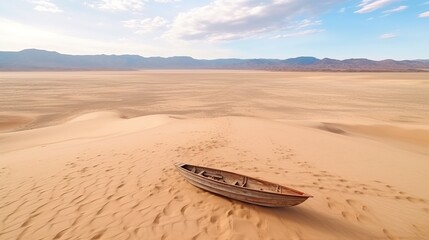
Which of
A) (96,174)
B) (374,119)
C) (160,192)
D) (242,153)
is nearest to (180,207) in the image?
(160,192)

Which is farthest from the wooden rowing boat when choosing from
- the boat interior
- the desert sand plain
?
the desert sand plain

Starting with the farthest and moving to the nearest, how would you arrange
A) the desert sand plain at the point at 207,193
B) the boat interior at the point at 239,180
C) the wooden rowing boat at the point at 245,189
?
the boat interior at the point at 239,180
the wooden rowing boat at the point at 245,189
the desert sand plain at the point at 207,193

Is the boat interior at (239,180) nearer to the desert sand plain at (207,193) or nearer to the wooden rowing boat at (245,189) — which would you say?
the wooden rowing boat at (245,189)

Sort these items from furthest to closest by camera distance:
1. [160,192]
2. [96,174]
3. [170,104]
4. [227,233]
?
[170,104] → [96,174] → [160,192] → [227,233]

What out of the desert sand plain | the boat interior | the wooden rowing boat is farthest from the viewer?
the boat interior

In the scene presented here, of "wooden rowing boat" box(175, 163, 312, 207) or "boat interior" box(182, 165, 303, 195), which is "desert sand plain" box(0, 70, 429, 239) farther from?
"boat interior" box(182, 165, 303, 195)

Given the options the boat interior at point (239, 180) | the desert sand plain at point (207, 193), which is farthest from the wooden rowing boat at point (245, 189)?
the desert sand plain at point (207, 193)

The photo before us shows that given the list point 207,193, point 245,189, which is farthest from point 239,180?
point 245,189

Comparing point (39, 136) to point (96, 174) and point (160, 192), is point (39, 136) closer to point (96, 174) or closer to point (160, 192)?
point (96, 174)
